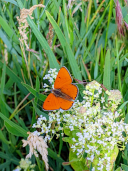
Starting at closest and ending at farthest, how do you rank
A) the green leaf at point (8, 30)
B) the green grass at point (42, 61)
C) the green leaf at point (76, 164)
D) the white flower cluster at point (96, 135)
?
1. the white flower cluster at point (96, 135)
2. the green leaf at point (76, 164)
3. the green grass at point (42, 61)
4. the green leaf at point (8, 30)

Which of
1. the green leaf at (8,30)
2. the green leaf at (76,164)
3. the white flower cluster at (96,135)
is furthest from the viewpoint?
the green leaf at (8,30)

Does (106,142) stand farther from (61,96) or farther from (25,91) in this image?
(25,91)

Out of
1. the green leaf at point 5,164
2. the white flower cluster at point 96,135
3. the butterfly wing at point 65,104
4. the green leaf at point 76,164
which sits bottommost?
the green leaf at point 5,164

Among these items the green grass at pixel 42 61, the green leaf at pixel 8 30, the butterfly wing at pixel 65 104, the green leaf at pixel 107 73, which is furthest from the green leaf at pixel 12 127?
the green leaf at pixel 8 30

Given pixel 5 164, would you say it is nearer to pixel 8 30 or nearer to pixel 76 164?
pixel 76 164

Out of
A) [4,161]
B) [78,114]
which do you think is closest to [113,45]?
[78,114]

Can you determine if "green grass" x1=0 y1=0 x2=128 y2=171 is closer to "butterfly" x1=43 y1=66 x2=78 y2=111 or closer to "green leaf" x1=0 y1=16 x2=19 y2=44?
"green leaf" x1=0 y1=16 x2=19 y2=44

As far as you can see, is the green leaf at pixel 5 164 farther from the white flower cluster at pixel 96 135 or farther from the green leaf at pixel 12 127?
the white flower cluster at pixel 96 135
